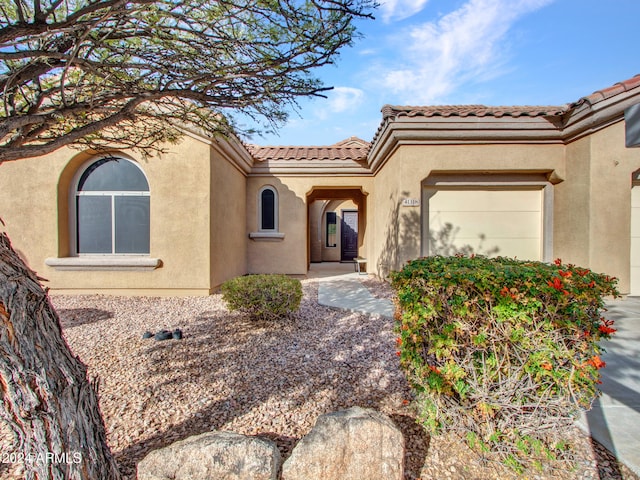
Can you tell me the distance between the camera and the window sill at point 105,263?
7254mm

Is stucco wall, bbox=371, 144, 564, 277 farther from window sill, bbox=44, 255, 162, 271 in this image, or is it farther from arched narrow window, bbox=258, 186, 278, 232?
window sill, bbox=44, 255, 162, 271

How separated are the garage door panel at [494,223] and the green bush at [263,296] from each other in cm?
464

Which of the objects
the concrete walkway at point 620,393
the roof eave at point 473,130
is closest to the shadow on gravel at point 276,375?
the concrete walkway at point 620,393

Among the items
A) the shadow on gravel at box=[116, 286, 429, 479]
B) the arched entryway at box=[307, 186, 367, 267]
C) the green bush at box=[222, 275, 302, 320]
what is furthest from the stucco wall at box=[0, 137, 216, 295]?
the arched entryway at box=[307, 186, 367, 267]

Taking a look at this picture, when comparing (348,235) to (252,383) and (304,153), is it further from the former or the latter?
(252,383)

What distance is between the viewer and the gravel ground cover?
218cm

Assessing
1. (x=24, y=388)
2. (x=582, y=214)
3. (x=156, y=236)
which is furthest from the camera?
(x=156, y=236)

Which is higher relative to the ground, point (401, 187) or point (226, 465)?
point (401, 187)

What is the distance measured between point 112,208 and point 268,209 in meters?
4.83

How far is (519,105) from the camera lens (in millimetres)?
8938

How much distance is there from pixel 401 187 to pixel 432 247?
1.79 meters

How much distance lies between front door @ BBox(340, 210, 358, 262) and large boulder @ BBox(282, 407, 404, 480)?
1649 cm

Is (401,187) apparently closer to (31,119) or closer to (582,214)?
(582,214)

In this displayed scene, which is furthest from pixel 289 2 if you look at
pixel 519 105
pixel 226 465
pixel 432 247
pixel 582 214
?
pixel 519 105
